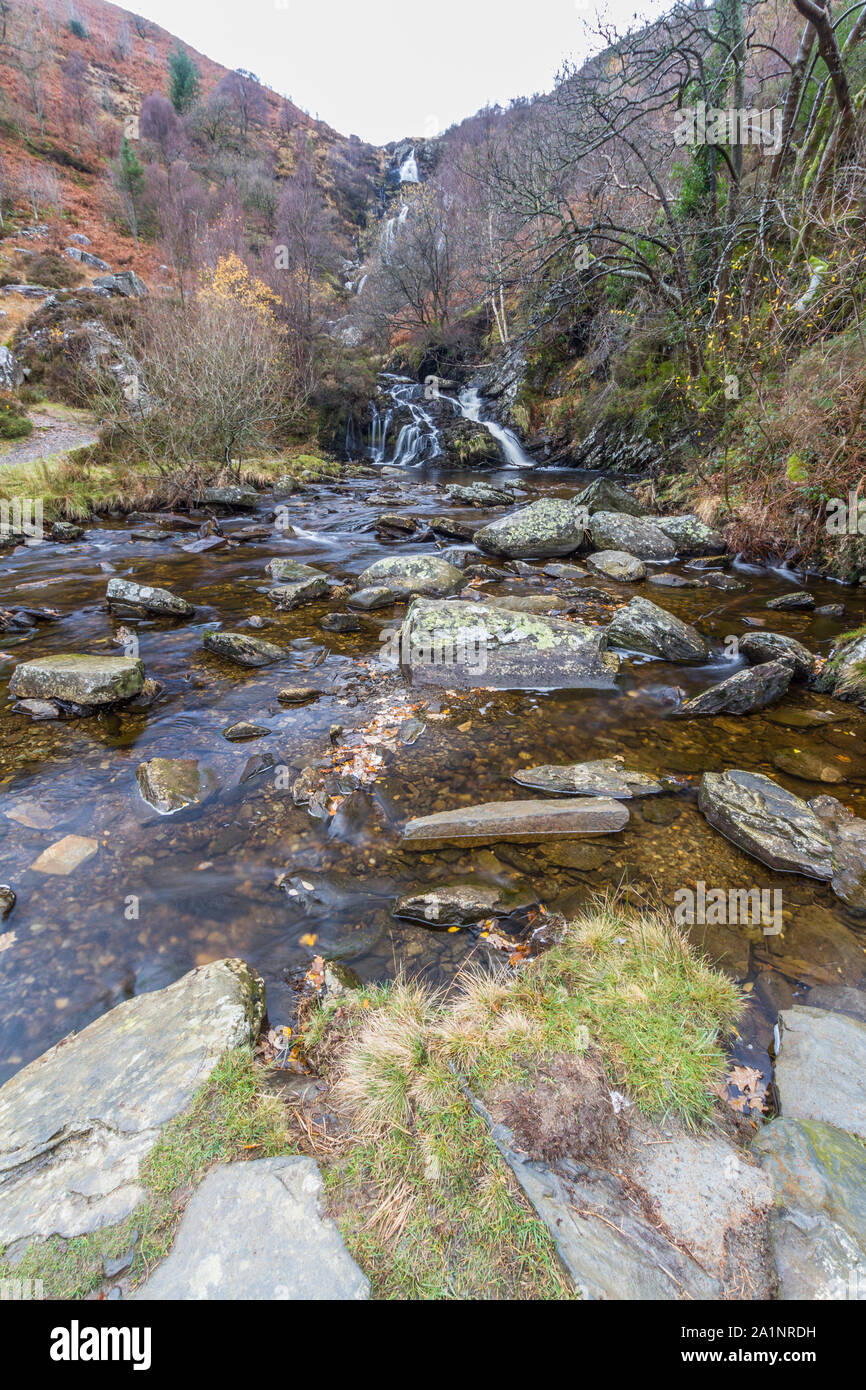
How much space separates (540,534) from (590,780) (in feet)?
21.8

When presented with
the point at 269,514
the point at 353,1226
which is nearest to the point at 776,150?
the point at 269,514

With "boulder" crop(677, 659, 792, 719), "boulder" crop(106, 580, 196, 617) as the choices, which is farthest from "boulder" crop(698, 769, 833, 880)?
"boulder" crop(106, 580, 196, 617)

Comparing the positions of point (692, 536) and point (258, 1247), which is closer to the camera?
point (258, 1247)

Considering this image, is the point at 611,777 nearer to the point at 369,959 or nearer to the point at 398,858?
the point at 398,858

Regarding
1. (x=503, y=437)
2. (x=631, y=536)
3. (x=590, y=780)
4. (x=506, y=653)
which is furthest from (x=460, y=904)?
(x=503, y=437)

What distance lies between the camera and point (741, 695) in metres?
4.99

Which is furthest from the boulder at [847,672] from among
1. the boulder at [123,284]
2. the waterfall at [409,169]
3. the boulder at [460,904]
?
the waterfall at [409,169]

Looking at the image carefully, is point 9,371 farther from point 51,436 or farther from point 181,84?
point 181,84

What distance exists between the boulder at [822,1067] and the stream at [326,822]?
4.8 inches

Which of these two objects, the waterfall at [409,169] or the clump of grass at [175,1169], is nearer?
the clump of grass at [175,1169]

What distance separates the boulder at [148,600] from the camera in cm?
752

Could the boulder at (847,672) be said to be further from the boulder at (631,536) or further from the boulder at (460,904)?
the boulder at (631,536)

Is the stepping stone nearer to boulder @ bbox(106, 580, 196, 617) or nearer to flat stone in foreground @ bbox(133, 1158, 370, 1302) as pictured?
flat stone in foreground @ bbox(133, 1158, 370, 1302)
